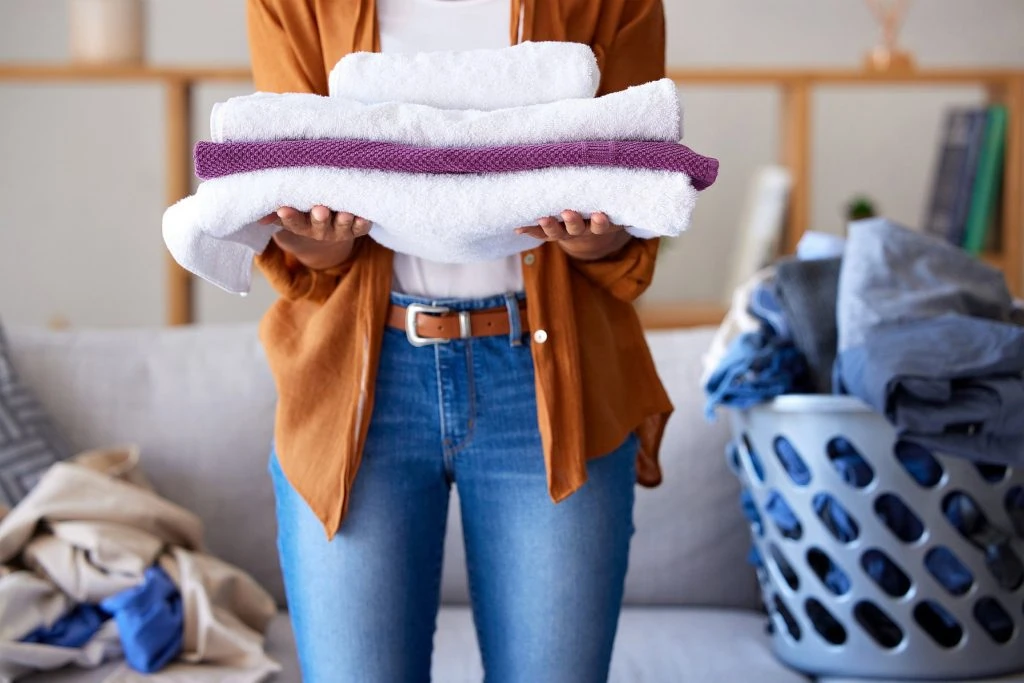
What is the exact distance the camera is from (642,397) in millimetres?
1104

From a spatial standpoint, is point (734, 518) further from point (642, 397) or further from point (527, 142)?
point (527, 142)

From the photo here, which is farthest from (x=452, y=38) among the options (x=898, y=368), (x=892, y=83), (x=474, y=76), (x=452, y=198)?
(x=892, y=83)

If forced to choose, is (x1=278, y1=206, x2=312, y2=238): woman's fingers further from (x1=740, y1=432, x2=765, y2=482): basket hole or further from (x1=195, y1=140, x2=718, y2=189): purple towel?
(x1=740, y1=432, x2=765, y2=482): basket hole

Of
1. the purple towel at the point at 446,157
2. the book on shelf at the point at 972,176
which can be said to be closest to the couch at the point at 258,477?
the purple towel at the point at 446,157

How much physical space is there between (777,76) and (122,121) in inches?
69.7

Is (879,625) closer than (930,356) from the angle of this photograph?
No

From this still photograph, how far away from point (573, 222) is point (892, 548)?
80cm

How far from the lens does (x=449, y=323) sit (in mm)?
998

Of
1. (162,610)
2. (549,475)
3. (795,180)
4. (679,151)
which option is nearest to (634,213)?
(679,151)

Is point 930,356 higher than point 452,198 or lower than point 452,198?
lower

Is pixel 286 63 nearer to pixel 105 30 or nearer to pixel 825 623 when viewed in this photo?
pixel 825 623

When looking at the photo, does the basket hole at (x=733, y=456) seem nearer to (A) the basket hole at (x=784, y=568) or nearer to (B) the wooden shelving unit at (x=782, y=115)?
(A) the basket hole at (x=784, y=568)

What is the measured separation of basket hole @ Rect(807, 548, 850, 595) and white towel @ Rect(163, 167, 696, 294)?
79 cm

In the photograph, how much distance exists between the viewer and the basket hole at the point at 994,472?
1.47m
